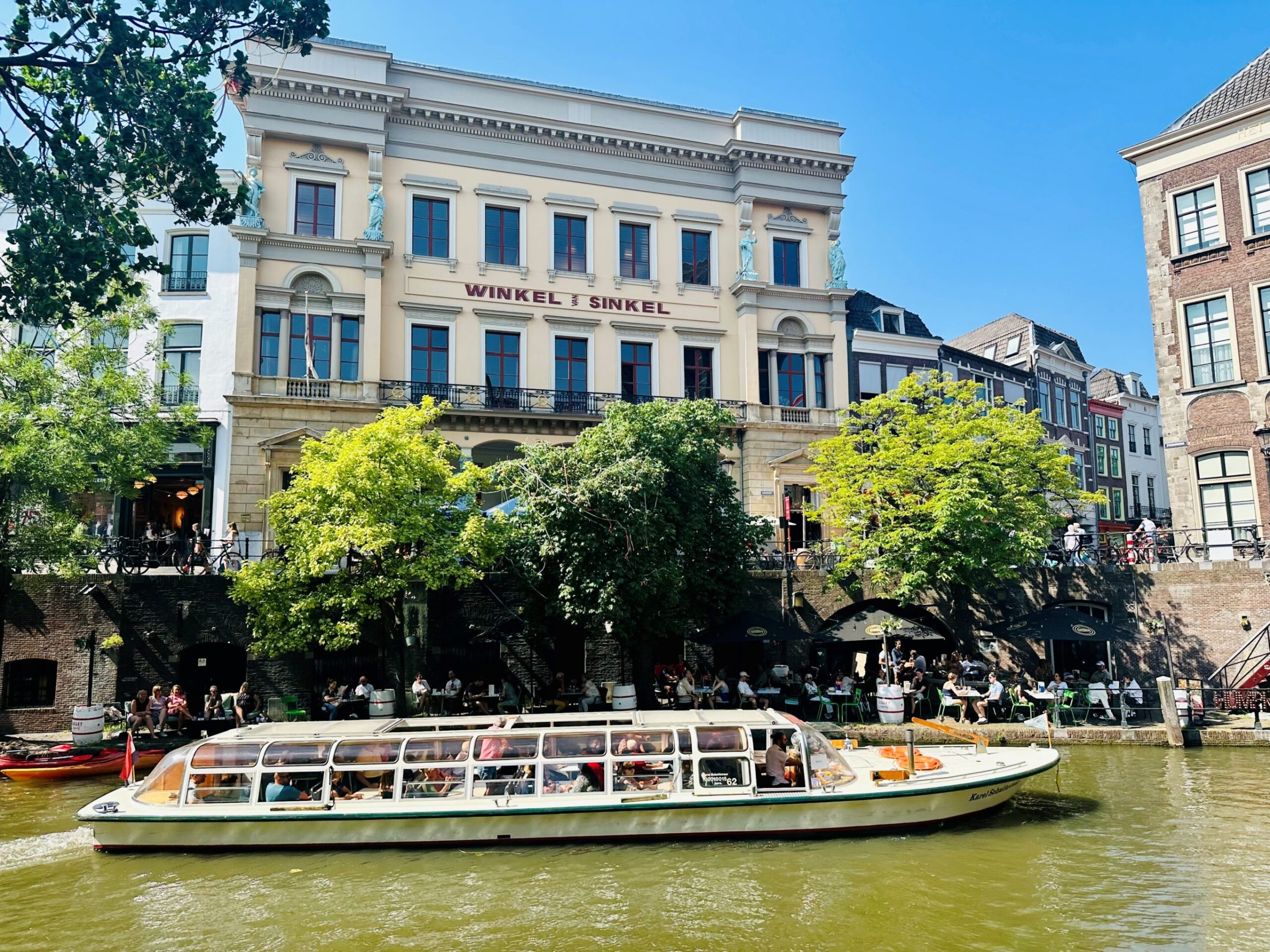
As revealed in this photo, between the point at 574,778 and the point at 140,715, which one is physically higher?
the point at 140,715

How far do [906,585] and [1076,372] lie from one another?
32571 millimetres

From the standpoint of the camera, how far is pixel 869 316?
4122cm

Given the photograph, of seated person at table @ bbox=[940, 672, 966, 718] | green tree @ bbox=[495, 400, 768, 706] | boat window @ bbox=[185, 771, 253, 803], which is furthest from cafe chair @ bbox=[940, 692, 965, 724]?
boat window @ bbox=[185, 771, 253, 803]

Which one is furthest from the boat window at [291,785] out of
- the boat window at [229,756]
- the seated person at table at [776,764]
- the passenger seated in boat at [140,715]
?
the passenger seated in boat at [140,715]

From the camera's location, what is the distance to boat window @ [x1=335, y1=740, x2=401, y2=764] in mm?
15242

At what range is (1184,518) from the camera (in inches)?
1173

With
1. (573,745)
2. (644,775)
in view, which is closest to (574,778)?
(573,745)

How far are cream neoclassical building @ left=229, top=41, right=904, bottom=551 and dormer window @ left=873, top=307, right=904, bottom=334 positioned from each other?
1794 millimetres

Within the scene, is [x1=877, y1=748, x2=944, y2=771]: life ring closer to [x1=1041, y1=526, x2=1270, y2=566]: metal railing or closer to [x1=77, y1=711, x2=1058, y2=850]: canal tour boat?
[x1=77, y1=711, x2=1058, y2=850]: canal tour boat

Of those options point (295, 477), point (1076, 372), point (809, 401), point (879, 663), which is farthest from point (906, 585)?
point (1076, 372)

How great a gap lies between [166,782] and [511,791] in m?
5.50

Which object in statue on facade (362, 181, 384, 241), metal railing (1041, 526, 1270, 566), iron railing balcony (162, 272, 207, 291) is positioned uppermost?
statue on facade (362, 181, 384, 241)

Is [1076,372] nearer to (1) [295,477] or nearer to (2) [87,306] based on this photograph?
(1) [295,477]

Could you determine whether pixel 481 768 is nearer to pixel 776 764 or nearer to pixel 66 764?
pixel 776 764
